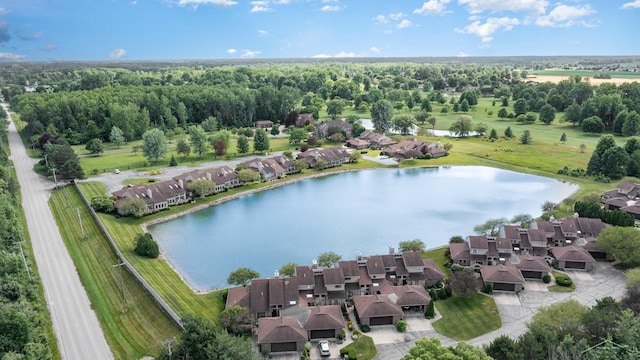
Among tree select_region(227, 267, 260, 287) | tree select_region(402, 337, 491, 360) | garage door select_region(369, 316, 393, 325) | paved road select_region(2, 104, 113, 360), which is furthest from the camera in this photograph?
tree select_region(227, 267, 260, 287)

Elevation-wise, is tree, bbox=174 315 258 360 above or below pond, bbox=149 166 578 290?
above

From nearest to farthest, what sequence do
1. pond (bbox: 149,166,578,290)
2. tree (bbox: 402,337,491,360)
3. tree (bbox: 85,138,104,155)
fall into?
tree (bbox: 402,337,491,360) → pond (bbox: 149,166,578,290) → tree (bbox: 85,138,104,155)

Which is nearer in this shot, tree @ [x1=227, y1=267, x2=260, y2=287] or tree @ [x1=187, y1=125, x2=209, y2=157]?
tree @ [x1=227, y1=267, x2=260, y2=287]

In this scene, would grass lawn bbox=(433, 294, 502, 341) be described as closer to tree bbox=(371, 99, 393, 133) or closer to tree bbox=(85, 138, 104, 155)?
tree bbox=(371, 99, 393, 133)

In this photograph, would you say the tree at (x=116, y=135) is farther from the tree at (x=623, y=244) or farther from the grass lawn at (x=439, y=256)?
the tree at (x=623, y=244)

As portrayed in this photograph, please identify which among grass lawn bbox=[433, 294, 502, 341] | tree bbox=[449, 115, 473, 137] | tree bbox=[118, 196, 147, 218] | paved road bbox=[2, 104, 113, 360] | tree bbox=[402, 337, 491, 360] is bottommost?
grass lawn bbox=[433, 294, 502, 341]

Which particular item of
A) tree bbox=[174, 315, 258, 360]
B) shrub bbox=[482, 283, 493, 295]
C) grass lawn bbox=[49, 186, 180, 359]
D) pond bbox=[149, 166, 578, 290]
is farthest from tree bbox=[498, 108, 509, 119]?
tree bbox=[174, 315, 258, 360]
